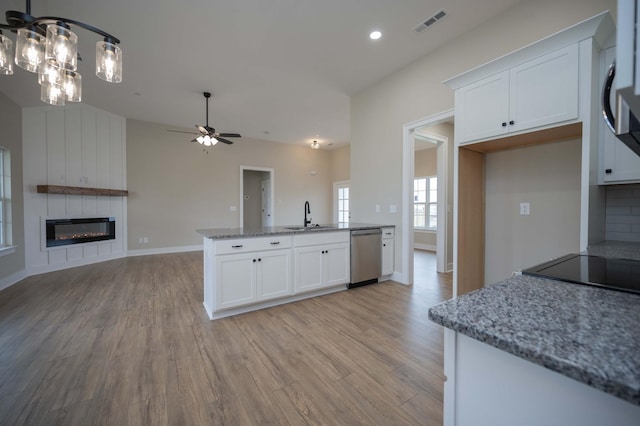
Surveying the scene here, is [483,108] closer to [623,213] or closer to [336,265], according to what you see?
[623,213]

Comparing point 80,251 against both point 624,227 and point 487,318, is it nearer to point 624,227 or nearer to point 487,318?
point 487,318

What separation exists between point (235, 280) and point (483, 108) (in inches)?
114

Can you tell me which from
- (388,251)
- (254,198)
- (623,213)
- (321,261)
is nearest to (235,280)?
(321,261)

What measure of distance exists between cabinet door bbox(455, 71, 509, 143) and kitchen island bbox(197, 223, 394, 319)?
1.79m

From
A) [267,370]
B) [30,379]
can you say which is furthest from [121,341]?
[267,370]

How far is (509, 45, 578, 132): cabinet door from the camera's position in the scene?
1888 millimetres

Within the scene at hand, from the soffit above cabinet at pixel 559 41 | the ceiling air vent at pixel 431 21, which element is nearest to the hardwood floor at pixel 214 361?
the soffit above cabinet at pixel 559 41

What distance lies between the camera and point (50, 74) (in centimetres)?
169

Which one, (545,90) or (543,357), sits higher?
(545,90)

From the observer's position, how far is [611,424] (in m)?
0.48

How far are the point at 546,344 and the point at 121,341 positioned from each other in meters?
2.93

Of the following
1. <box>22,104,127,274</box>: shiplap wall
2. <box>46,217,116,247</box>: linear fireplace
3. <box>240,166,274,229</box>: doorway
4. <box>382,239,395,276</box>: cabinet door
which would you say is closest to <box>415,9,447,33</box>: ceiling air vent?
<box>382,239,395,276</box>: cabinet door

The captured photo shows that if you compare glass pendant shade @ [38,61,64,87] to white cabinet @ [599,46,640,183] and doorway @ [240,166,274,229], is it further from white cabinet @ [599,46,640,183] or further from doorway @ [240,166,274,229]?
doorway @ [240,166,274,229]

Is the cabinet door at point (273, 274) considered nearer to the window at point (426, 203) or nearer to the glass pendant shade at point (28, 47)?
the glass pendant shade at point (28, 47)
